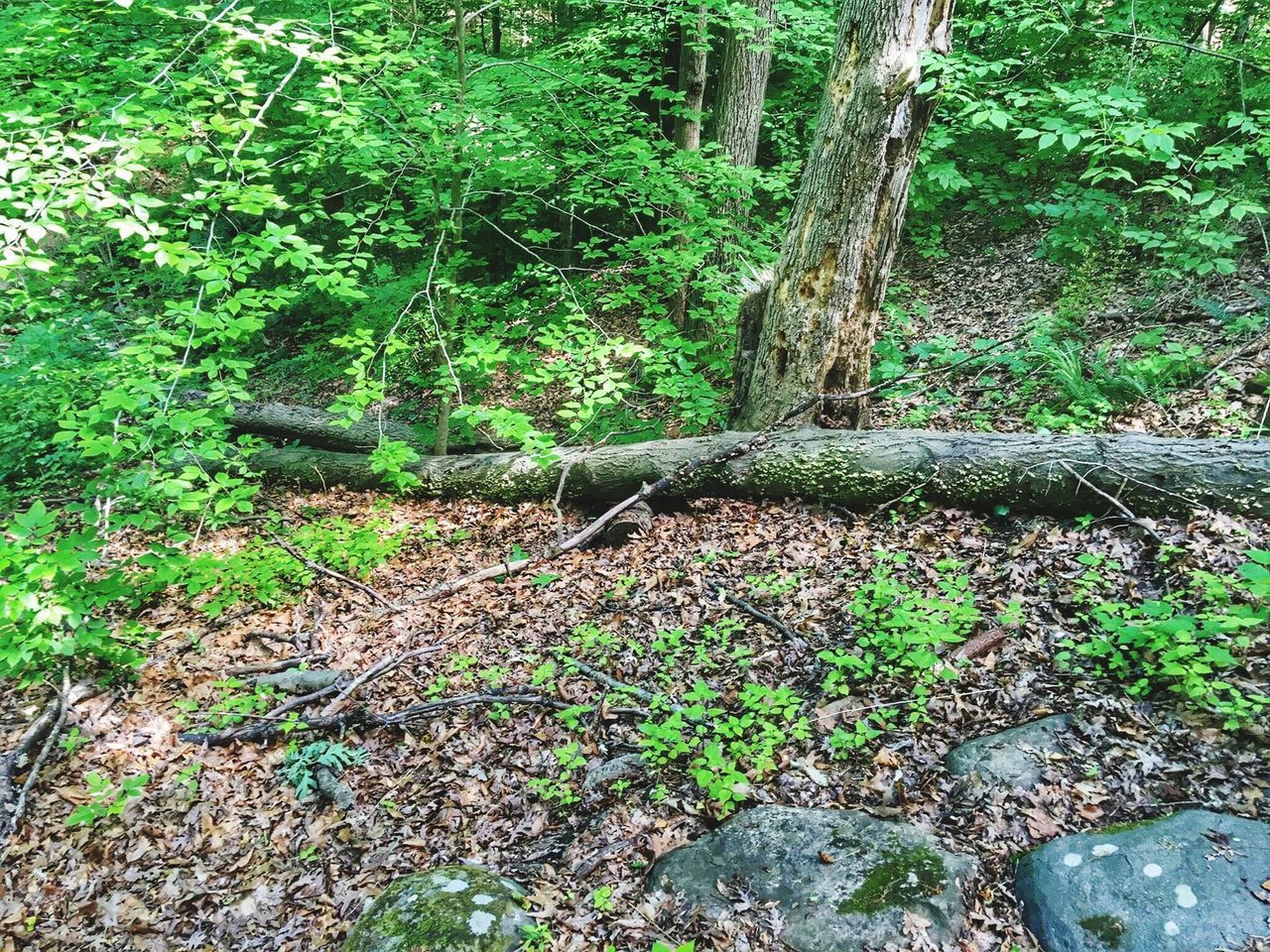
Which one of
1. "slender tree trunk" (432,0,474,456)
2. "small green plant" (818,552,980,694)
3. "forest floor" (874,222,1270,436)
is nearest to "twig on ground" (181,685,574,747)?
"small green plant" (818,552,980,694)

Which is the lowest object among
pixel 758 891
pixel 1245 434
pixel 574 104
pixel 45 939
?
pixel 45 939

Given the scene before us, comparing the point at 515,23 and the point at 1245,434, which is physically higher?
the point at 515,23

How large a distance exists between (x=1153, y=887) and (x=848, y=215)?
4.89 m

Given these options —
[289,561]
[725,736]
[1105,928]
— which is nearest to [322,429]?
[289,561]

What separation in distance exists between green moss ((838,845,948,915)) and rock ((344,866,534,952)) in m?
1.47

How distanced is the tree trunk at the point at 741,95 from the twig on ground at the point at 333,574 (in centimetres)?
634

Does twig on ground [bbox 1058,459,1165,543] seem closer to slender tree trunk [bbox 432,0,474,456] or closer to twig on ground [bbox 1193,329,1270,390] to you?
twig on ground [bbox 1193,329,1270,390]

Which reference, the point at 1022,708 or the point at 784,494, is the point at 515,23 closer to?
the point at 784,494

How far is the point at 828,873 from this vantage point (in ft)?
9.65

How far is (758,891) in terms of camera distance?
2.95 metres

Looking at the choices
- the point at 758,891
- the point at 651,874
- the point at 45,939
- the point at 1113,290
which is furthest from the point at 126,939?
the point at 1113,290

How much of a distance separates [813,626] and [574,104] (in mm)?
5785

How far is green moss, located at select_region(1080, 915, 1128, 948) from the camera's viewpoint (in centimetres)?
248

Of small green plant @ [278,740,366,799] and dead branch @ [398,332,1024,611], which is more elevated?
dead branch @ [398,332,1024,611]
